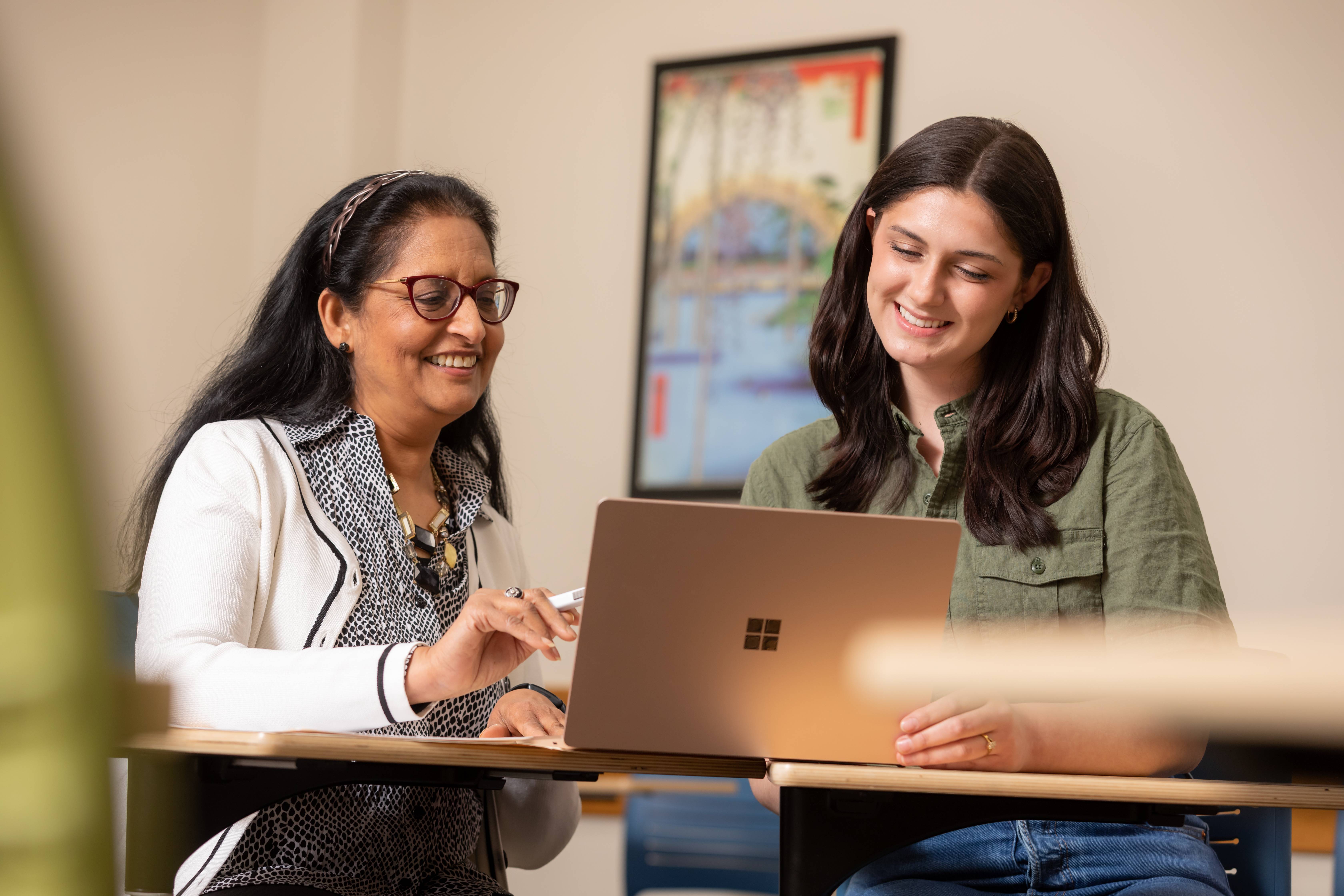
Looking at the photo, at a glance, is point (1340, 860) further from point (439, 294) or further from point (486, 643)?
point (439, 294)

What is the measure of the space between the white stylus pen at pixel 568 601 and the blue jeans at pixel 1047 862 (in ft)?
1.51

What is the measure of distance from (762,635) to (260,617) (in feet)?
2.13

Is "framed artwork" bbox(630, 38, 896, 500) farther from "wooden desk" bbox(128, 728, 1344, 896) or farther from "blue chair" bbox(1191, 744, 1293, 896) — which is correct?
"wooden desk" bbox(128, 728, 1344, 896)

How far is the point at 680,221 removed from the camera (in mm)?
3539

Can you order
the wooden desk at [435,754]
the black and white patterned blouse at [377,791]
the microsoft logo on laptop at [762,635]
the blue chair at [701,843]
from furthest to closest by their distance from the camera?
the blue chair at [701,843], the black and white patterned blouse at [377,791], the microsoft logo on laptop at [762,635], the wooden desk at [435,754]

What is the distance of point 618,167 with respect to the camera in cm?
363

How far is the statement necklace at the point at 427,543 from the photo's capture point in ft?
5.05

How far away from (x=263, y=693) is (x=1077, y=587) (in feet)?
3.07

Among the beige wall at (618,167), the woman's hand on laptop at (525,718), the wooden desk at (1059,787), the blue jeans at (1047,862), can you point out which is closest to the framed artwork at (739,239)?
the beige wall at (618,167)

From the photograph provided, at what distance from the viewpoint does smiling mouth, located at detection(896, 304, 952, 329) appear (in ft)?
5.24

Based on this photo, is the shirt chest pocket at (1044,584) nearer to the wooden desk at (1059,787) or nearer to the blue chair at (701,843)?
the wooden desk at (1059,787)

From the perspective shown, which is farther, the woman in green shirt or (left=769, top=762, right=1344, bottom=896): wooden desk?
the woman in green shirt

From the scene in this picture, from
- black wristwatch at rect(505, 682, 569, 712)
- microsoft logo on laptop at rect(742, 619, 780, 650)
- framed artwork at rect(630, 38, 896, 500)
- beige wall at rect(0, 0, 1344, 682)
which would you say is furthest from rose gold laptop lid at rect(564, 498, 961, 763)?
framed artwork at rect(630, 38, 896, 500)

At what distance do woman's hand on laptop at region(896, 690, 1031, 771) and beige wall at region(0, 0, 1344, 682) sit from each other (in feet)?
6.24
